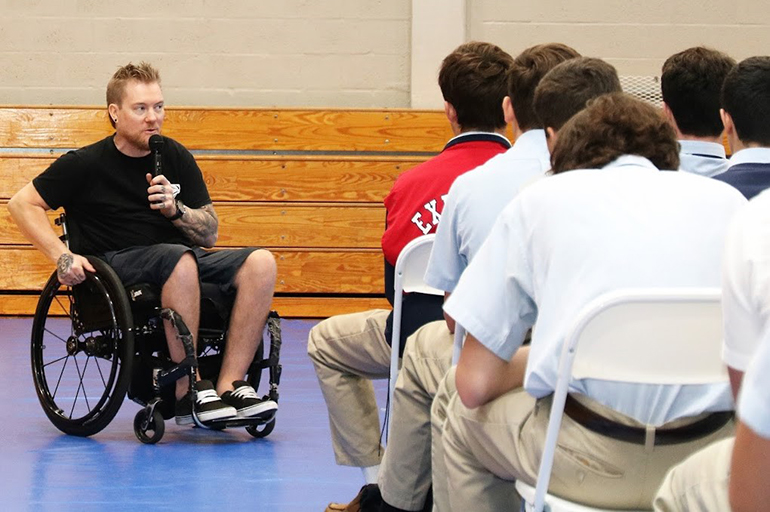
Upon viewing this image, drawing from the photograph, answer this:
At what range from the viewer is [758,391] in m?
0.93

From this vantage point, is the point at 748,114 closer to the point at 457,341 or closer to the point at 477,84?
the point at 477,84

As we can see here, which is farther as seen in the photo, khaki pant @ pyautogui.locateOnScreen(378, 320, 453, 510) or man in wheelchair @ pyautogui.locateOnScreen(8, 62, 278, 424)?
man in wheelchair @ pyautogui.locateOnScreen(8, 62, 278, 424)

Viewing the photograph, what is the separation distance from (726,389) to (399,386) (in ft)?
2.70

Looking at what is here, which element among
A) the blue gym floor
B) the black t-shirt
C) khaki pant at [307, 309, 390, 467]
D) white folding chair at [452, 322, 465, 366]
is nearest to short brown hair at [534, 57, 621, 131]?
white folding chair at [452, 322, 465, 366]

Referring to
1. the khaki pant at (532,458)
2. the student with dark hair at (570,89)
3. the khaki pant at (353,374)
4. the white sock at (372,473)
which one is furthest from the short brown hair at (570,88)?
the white sock at (372,473)

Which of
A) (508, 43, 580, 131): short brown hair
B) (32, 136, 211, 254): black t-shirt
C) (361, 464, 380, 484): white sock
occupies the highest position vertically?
(508, 43, 580, 131): short brown hair

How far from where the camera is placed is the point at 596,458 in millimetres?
1563

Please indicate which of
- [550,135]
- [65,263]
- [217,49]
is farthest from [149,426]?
[217,49]

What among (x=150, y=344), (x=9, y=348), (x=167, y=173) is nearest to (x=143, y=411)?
(x=150, y=344)

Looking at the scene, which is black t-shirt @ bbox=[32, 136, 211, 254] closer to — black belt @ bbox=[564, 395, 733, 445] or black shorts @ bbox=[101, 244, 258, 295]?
black shorts @ bbox=[101, 244, 258, 295]

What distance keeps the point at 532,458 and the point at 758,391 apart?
28.8 inches

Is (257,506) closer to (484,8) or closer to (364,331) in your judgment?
(364,331)

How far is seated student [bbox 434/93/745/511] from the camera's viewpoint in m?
1.56

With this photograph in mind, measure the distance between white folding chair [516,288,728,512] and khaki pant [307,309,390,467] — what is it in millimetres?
1133
